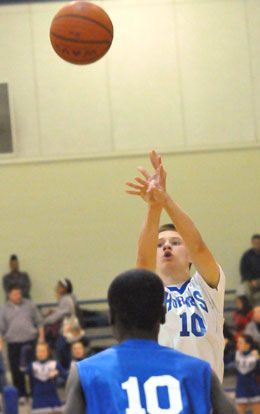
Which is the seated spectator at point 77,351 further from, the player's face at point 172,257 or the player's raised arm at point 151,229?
the player's raised arm at point 151,229

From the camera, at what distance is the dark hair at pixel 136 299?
2.34m

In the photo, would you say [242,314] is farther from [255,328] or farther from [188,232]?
[188,232]

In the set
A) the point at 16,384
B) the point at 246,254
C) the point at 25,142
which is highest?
the point at 25,142

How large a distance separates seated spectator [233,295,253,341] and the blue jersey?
943 centimetres

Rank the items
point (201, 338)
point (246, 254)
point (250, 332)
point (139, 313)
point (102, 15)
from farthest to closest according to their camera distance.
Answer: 1. point (246, 254)
2. point (250, 332)
3. point (102, 15)
4. point (201, 338)
5. point (139, 313)

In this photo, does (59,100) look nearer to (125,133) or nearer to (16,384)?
(125,133)

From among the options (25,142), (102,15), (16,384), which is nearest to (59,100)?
(25,142)

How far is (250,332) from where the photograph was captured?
11.3 meters

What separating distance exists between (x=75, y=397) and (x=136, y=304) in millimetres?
328

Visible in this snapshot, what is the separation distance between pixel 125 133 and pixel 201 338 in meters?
10.6

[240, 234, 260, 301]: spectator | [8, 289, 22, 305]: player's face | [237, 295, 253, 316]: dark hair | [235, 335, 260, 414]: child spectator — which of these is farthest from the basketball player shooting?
[240, 234, 260, 301]: spectator

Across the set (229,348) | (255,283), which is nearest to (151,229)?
(229,348)

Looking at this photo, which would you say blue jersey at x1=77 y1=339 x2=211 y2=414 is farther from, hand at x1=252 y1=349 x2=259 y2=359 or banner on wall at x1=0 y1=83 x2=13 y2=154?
banner on wall at x1=0 y1=83 x2=13 y2=154

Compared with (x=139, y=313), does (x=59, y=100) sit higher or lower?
higher
